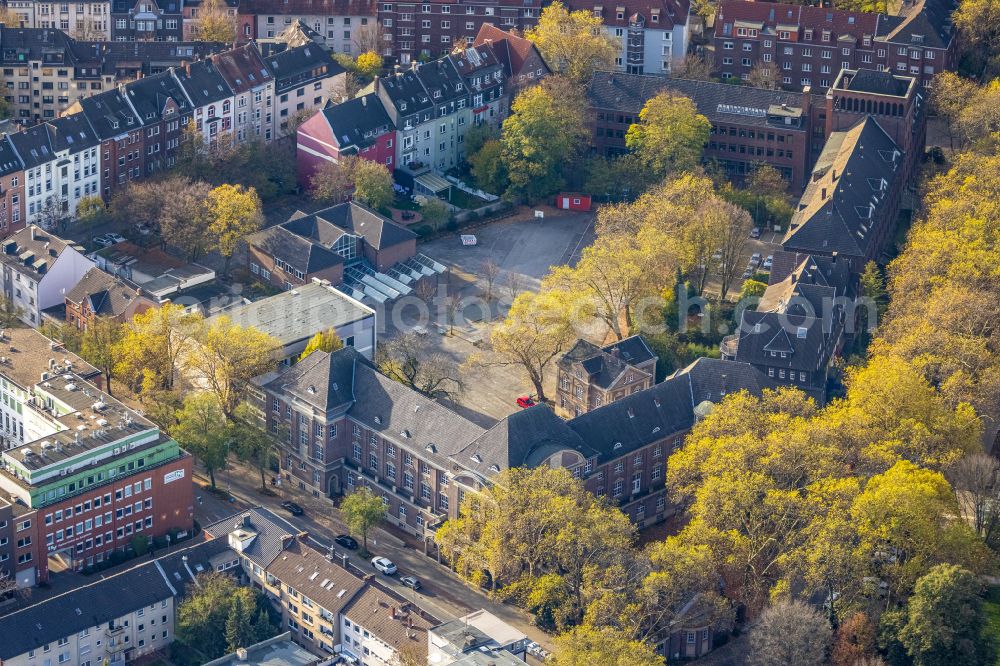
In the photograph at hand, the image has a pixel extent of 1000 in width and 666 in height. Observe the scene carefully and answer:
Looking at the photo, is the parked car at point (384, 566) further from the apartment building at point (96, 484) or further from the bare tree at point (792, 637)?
the bare tree at point (792, 637)

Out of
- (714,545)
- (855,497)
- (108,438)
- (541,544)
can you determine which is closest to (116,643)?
(108,438)

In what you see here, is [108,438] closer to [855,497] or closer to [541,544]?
[541,544]

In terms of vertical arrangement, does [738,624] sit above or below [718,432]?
below

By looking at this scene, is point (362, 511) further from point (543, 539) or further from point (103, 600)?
point (103, 600)

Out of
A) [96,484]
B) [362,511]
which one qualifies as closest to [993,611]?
[362,511]

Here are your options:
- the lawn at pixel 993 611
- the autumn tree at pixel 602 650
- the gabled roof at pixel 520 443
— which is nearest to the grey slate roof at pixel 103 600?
the gabled roof at pixel 520 443

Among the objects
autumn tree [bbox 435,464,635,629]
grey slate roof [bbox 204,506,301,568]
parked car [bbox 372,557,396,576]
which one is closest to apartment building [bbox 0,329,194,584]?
grey slate roof [bbox 204,506,301,568]
